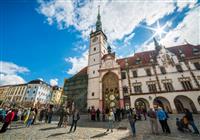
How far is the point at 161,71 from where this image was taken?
2466cm

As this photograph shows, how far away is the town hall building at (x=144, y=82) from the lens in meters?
21.9

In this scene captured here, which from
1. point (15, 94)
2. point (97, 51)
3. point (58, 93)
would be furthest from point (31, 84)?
point (97, 51)

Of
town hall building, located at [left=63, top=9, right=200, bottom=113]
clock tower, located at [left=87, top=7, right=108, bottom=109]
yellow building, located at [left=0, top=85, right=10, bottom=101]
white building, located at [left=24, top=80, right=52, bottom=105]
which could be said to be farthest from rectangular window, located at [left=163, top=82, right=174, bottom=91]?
yellow building, located at [left=0, top=85, right=10, bottom=101]

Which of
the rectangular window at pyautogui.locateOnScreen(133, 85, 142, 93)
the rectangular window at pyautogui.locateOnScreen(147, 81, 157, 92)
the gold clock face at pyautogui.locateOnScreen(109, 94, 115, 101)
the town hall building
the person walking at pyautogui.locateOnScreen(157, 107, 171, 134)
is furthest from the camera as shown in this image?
the gold clock face at pyautogui.locateOnScreen(109, 94, 115, 101)

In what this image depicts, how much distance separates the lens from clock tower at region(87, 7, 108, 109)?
28.6 m

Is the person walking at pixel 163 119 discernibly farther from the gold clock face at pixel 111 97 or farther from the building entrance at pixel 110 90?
Result: the gold clock face at pixel 111 97

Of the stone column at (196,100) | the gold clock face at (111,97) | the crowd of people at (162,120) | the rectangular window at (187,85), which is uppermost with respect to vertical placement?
the rectangular window at (187,85)

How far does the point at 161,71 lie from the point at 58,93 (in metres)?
66.7

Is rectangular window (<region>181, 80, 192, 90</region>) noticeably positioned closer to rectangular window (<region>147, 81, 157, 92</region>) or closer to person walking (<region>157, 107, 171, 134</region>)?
rectangular window (<region>147, 81, 157, 92</region>)

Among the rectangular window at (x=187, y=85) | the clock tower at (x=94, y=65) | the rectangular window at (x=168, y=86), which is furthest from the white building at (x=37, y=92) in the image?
the rectangular window at (x=187, y=85)

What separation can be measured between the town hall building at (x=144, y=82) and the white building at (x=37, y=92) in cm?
3390

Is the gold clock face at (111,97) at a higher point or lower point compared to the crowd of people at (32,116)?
higher

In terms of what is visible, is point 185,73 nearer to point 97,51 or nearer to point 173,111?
point 173,111

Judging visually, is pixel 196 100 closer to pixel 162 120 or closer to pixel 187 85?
pixel 187 85
